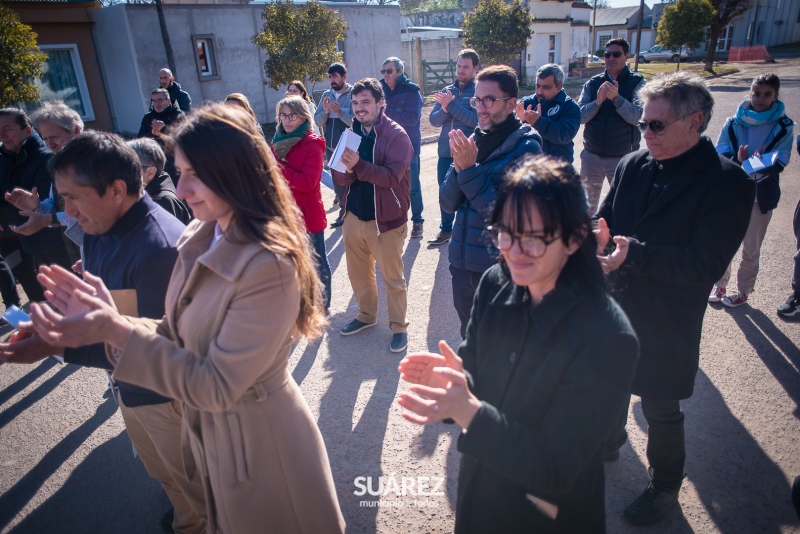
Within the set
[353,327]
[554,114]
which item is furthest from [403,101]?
[353,327]

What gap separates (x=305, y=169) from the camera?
4.41 m

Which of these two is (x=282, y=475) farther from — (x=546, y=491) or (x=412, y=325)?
(x=412, y=325)

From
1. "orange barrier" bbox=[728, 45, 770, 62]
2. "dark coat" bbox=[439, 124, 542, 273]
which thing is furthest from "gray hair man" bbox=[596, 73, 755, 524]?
"orange barrier" bbox=[728, 45, 770, 62]

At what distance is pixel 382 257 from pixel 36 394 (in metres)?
3.08

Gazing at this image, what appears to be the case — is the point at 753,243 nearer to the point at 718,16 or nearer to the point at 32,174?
the point at 32,174

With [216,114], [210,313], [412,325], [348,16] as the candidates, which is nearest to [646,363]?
[210,313]

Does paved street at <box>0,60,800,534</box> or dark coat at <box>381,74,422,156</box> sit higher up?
dark coat at <box>381,74,422,156</box>

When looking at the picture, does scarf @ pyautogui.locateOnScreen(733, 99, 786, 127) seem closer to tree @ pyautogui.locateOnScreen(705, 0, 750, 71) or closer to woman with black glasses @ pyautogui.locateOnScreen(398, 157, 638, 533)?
woman with black glasses @ pyautogui.locateOnScreen(398, 157, 638, 533)

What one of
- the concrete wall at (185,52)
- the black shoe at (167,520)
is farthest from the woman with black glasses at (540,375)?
the concrete wall at (185,52)

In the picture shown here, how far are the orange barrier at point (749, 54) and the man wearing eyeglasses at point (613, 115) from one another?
42062 millimetres

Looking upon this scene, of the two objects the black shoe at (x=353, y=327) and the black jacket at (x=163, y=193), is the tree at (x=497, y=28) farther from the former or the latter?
the black jacket at (x=163, y=193)

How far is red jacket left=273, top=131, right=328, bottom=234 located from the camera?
173 inches

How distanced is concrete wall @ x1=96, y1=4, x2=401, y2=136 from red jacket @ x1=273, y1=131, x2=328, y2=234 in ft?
38.8

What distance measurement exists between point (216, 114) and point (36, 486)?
9.71ft
